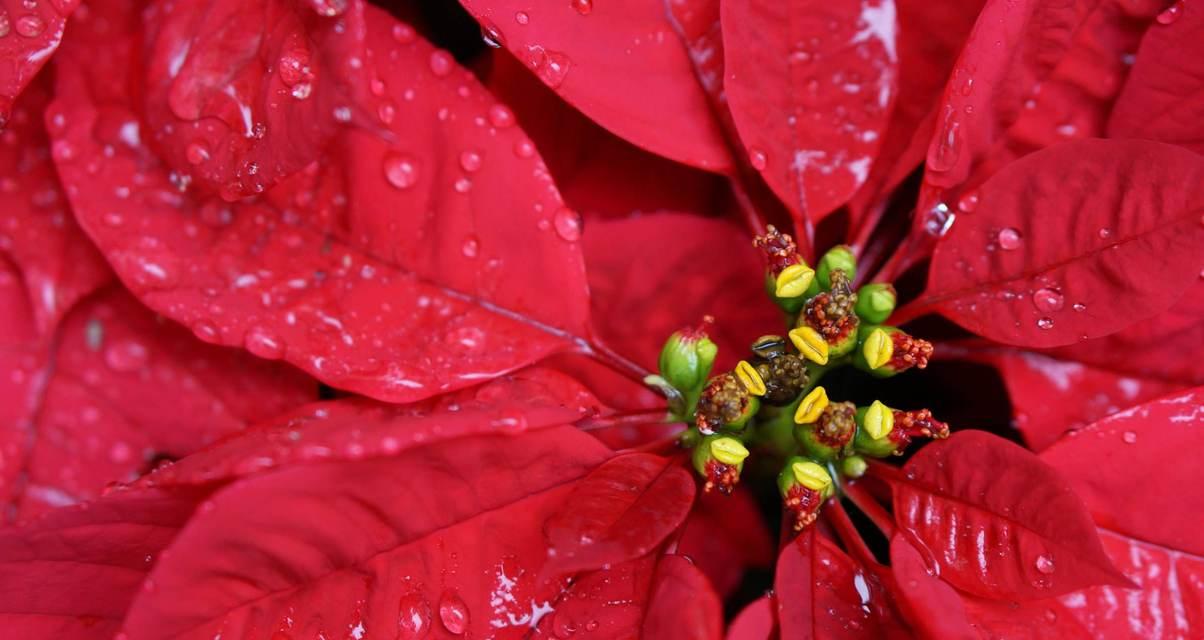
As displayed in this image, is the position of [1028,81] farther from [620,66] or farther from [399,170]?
[399,170]

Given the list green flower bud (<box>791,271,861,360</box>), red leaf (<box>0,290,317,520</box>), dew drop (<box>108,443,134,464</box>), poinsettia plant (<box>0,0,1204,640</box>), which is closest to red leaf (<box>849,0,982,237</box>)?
poinsettia plant (<box>0,0,1204,640</box>)

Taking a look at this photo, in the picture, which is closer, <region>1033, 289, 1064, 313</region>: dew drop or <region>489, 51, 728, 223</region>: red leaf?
<region>1033, 289, 1064, 313</region>: dew drop

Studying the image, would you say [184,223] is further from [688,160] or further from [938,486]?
[938,486]

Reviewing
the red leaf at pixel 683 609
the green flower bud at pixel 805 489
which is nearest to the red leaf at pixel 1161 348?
the green flower bud at pixel 805 489

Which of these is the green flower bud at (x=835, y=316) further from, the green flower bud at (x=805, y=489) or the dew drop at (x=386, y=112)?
the dew drop at (x=386, y=112)

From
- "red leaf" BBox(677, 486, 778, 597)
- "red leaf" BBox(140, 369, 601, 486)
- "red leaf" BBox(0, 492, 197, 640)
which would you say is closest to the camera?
"red leaf" BBox(140, 369, 601, 486)

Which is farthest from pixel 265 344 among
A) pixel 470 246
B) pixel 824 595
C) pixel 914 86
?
pixel 914 86

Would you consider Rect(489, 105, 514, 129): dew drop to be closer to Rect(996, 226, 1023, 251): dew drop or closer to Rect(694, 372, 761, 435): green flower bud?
Rect(694, 372, 761, 435): green flower bud
